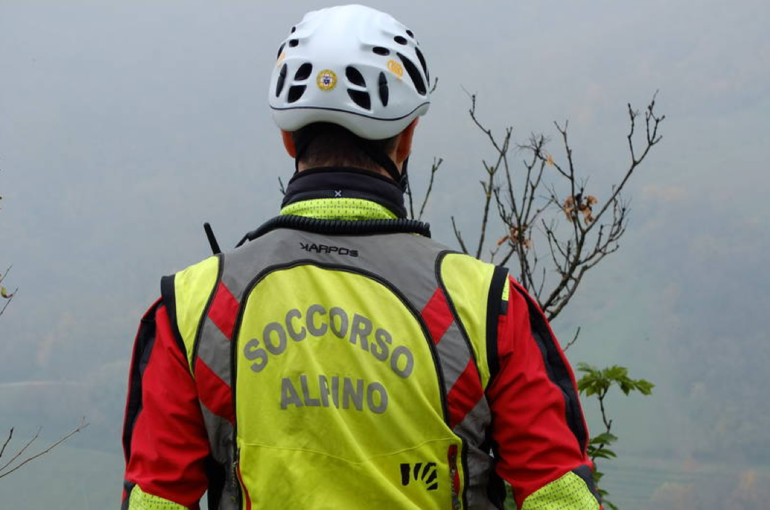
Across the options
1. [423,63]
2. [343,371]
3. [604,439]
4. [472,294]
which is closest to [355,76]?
[423,63]

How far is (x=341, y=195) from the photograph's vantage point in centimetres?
179

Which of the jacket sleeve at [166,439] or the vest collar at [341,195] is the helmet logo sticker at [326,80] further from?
the jacket sleeve at [166,439]

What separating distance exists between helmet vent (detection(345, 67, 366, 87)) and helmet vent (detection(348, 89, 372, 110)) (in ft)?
0.14

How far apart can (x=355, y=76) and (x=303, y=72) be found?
12 centimetres


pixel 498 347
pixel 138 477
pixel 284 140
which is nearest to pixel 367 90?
pixel 284 140

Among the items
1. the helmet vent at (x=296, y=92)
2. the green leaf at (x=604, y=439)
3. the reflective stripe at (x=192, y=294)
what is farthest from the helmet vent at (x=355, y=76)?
the green leaf at (x=604, y=439)

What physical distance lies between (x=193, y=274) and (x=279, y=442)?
0.40 meters

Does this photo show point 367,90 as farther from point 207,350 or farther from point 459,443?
point 459,443

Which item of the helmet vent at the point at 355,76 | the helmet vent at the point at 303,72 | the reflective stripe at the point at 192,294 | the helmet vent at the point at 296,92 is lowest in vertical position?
the reflective stripe at the point at 192,294

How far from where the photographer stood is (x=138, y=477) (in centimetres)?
175

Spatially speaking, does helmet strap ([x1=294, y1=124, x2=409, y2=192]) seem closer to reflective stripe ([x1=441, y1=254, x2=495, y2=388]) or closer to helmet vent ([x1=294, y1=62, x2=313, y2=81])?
helmet vent ([x1=294, y1=62, x2=313, y2=81])

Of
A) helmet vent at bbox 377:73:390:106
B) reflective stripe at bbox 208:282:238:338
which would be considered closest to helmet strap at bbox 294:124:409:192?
helmet vent at bbox 377:73:390:106

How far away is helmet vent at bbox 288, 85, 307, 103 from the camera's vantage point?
1944 mm

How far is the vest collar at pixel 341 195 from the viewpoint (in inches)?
70.6
